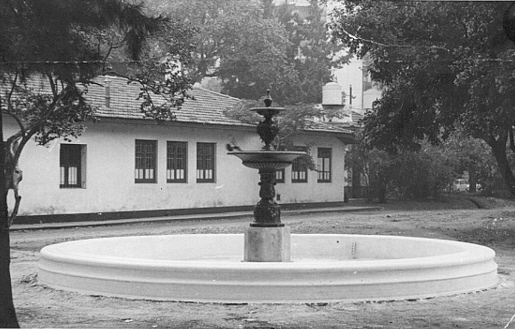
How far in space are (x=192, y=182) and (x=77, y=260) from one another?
1770 cm

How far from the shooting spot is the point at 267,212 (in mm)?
12938

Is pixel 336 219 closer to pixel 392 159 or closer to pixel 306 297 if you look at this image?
pixel 392 159

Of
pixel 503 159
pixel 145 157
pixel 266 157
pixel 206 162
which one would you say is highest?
pixel 145 157

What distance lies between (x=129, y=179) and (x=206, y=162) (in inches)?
129

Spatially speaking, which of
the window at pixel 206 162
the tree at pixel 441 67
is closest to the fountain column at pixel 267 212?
the tree at pixel 441 67

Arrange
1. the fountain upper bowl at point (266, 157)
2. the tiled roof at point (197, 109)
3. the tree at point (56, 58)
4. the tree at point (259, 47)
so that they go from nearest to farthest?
1. the tree at point (56, 58)
2. the fountain upper bowl at point (266, 157)
3. the tree at point (259, 47)
4. the tiled roof at point (197, 109)

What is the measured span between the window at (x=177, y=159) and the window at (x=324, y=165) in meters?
7.15

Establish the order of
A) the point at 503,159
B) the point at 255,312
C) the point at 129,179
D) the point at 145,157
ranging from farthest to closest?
the point at 145,157 → the point at 129,179 → the point at 503,159 → the point at 255,312

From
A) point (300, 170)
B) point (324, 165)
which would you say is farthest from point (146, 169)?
point (324, 165)

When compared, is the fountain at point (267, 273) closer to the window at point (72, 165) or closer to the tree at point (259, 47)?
the tree at point (259, 47)

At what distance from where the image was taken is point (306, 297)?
33.5 ft

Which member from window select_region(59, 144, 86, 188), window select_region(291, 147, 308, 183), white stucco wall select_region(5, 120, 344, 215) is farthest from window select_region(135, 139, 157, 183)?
window select_region(291, 147, 308, 183)

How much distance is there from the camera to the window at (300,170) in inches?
1229

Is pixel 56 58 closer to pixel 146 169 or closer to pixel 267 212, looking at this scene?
pixel 267 212
